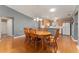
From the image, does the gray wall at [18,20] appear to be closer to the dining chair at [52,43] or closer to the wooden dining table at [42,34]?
the wooden dining table at [42,34]

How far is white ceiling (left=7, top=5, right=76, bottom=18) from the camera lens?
4.24 meters

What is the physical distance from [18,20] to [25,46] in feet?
3.03

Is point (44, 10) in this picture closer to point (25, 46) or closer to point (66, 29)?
point (66, 29)

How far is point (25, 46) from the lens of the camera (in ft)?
14.4

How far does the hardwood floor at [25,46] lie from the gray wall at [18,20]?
310 mm

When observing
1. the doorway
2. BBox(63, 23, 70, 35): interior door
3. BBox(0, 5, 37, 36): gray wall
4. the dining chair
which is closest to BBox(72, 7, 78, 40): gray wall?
BBox(63, 23, 70, 35): interior door

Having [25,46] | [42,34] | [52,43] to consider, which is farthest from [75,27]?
[25,46]

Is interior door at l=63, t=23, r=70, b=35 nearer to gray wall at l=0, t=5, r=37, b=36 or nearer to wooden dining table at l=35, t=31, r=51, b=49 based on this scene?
wooden dining table at l=35, t=31, r=51, b=49

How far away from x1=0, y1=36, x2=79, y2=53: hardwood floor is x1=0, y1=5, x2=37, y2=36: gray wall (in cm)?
31

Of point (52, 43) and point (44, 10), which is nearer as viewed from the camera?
point (44, 10)

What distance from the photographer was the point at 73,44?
431 centimetres

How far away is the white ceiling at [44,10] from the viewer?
13.9 feet

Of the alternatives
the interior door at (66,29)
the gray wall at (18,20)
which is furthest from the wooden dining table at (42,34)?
the interior door at (66,29)
